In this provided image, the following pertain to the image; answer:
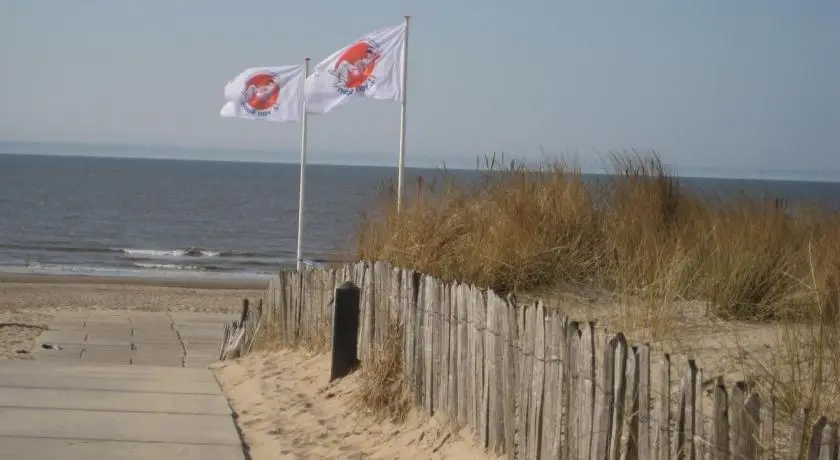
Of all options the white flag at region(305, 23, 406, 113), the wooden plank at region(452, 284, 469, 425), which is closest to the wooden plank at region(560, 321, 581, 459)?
the wooden plank at region(452, 284, 469, 425)

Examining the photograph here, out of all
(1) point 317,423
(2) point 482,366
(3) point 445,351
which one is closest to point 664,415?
(2) point 482,366

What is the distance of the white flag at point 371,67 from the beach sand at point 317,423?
5.16 m

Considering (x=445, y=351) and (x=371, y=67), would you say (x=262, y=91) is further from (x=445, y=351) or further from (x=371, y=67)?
(x=445, y=351)

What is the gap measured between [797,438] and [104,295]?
24218mm

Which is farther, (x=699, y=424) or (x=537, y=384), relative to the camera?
(x=537, y=384)

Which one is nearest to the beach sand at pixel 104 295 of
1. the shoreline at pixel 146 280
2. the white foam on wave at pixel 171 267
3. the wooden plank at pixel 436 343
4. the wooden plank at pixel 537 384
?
the shoreline at pixel 146 280

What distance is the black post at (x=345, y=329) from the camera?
9.14m

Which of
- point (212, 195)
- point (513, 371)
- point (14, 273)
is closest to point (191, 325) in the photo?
point (513, 371)

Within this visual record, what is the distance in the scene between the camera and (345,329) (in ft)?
30.1

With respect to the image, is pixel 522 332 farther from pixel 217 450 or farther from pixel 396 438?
pixel 217 450

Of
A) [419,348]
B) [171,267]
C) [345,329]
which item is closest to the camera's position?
[419,348]

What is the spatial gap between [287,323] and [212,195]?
81956mm

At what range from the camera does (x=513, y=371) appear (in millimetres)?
6480

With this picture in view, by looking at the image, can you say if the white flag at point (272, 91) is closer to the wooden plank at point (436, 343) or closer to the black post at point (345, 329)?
the black post at point (345, 329)
